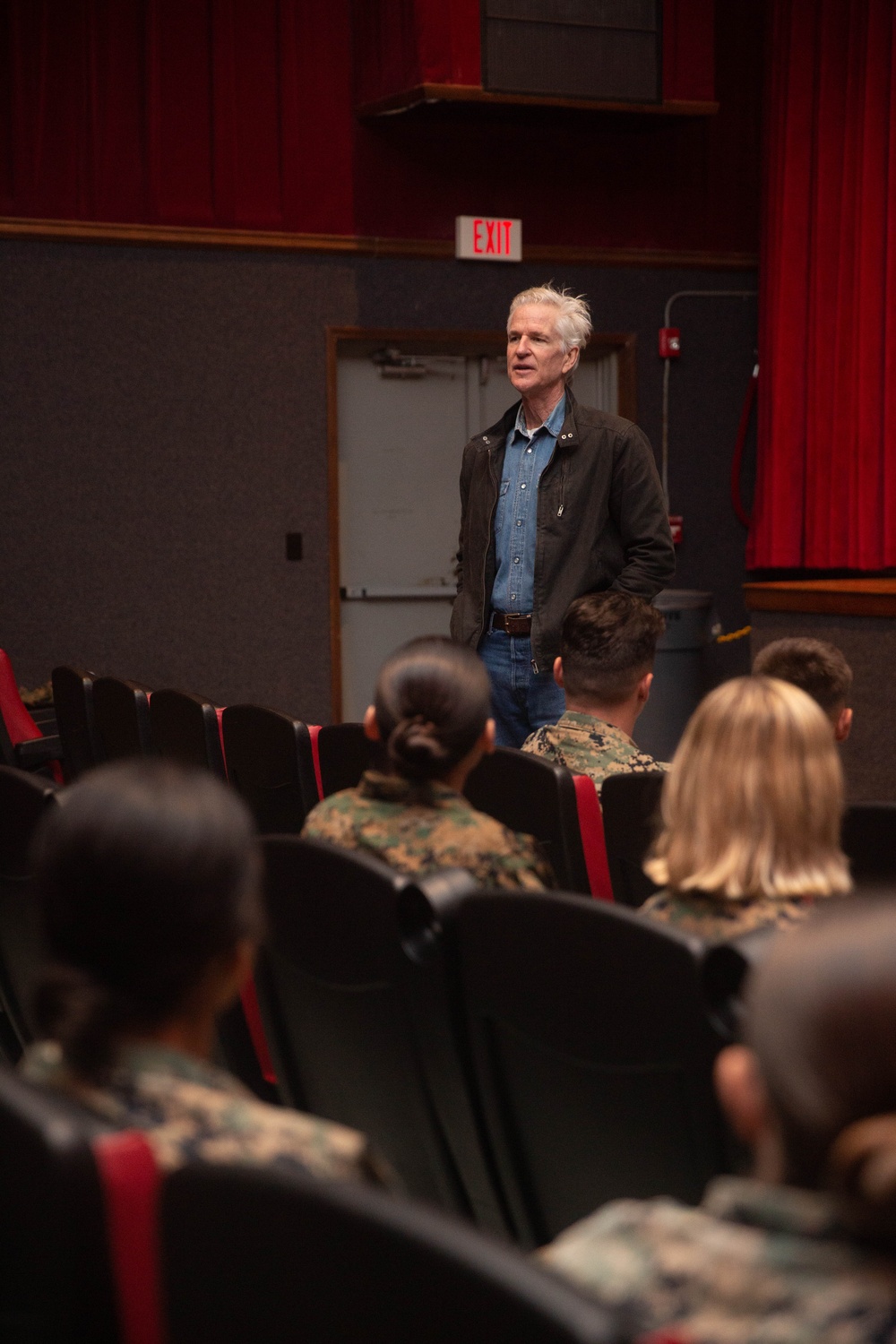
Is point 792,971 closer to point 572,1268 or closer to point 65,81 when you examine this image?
point 572,1268

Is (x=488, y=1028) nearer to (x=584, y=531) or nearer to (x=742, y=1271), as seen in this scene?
(x=742, y=1271)

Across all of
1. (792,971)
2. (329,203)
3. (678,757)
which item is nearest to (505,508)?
(678,757)

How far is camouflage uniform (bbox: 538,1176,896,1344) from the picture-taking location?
0.62 metres

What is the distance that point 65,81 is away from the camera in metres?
5.50

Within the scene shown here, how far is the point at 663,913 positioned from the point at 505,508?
1.92 metres

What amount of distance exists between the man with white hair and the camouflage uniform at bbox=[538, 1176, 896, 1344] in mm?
2398

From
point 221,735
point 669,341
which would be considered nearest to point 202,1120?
point 221,735

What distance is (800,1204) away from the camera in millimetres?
661

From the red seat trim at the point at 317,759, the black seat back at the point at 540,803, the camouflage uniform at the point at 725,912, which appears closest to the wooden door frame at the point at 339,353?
the red seat trim at the point at 317,759

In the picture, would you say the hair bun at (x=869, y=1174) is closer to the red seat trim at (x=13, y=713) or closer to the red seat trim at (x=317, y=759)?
the red seat trim at (x=317, y=759)

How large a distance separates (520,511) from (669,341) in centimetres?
359

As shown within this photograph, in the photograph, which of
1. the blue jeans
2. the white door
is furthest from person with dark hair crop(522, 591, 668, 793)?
the white door

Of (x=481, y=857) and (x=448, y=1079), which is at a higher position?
(x=481, y=857)

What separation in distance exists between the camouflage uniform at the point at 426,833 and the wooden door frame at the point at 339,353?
4.38 meters
